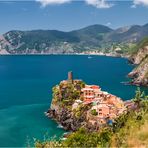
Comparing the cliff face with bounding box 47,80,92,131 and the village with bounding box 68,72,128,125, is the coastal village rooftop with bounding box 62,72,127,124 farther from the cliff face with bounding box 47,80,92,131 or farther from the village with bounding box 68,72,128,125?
the cliff face with bounding box 47,80,92,131

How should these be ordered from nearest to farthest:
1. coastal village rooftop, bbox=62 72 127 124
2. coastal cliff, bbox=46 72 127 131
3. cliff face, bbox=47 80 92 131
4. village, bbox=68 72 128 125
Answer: village, bbox=68 72 128 125 → coastal cliff, bbox=46 72 127 131 → coastal village rooftop, bbox=62 72 127 124 → cliff face, bbox=47 80 92 131

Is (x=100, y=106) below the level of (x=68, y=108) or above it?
above

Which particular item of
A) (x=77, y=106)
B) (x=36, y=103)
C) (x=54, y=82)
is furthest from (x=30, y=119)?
(x=54, y=82)

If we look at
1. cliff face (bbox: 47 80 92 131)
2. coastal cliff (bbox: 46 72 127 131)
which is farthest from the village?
cliff face (bbox: 47 80 92 131)

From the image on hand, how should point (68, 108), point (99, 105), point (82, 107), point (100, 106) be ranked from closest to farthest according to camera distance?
1. point (100, 106)
2. point (99, 105)
3. point (82, 107)
4. point (68, 108)

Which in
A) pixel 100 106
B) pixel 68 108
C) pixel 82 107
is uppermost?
pixel 100 106

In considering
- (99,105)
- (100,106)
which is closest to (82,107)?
(99,105)

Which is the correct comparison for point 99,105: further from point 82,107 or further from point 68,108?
point 68,108

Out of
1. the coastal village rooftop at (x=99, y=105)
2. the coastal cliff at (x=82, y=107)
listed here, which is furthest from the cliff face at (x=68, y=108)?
the coastal village rooftop at (x=99, y=105)

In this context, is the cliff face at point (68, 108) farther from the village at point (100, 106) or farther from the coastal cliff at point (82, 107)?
the village at point (100, 106)

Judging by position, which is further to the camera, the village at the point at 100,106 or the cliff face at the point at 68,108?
the cliff face at the point at 68,108

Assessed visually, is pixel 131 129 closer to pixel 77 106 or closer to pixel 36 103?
pixel 77 106
